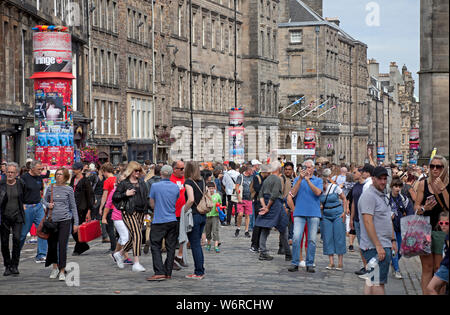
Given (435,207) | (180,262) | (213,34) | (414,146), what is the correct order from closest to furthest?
(435,207) → (180,262) → (213,34) → (414,146)

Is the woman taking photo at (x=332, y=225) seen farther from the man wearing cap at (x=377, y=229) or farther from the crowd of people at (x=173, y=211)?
the man wearing cap at (x=377, y=229)

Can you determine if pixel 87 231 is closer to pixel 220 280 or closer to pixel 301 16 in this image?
pixel 220 280

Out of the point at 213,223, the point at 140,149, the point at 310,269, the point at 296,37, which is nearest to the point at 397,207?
the point at 310,269

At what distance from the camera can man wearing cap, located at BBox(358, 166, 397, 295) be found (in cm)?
1054

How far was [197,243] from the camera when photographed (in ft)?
49.0

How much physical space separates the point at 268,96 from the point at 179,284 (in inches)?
2652

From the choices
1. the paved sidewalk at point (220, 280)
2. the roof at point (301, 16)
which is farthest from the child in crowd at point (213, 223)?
the roof at point (301, 16)

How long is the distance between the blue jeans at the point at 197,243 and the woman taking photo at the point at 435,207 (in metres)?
4.31

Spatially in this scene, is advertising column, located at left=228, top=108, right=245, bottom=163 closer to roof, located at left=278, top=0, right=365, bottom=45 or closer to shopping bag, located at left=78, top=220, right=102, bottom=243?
shopping bag, located at left=78, top=220, right=102, bottom=243

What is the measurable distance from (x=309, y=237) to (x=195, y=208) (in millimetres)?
2042

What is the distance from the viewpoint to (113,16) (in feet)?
168

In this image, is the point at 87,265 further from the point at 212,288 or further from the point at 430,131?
the point at 430,131

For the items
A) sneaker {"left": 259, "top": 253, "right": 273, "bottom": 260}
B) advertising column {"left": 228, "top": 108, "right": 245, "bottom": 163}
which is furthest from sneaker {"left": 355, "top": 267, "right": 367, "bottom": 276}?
advertising column {"left": 228, "top": 108, "right": 245, "bottom": 163}

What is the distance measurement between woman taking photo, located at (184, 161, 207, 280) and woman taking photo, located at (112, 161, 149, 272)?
92 cm
